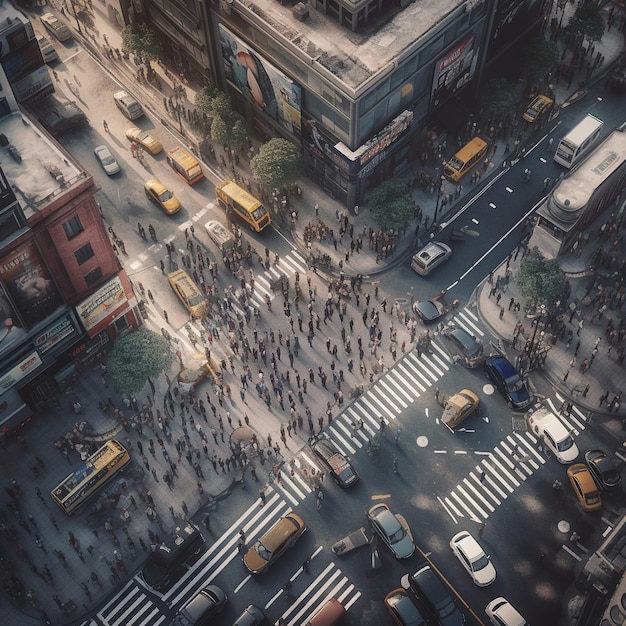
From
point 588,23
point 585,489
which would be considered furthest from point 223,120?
point 585,489

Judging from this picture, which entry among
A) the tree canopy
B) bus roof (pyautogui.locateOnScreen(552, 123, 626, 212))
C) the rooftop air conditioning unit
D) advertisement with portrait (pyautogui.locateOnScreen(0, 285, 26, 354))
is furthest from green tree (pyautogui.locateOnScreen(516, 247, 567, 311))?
advertisement with portrait (pyautogui.locateOnScreen(0, 285, 26, 354))

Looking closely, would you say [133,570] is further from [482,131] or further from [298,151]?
[482,131]

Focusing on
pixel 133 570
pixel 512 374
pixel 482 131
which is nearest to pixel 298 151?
pixel 482 131

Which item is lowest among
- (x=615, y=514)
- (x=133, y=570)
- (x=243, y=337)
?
(x=615, y=514)

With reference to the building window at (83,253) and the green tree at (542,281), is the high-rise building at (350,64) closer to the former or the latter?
the green tree at (542,281)

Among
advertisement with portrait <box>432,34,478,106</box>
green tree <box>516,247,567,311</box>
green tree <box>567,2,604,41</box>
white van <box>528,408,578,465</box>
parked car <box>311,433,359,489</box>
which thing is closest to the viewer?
parked car <box>311,433,359,489</box>

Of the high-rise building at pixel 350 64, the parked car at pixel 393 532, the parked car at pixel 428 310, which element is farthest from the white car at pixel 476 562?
the high-rise building at pixel 350 64

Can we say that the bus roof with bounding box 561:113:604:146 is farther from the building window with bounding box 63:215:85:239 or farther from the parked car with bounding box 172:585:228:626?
the parked car with bounding box 172:585:228:626
